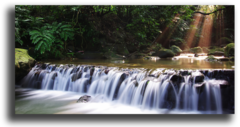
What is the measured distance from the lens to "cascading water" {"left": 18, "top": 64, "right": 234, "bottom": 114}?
369 centimetres

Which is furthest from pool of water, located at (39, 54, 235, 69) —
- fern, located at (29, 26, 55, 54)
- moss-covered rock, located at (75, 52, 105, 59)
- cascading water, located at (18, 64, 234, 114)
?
moss-covered rock, located at (75, 52, 105, 59)

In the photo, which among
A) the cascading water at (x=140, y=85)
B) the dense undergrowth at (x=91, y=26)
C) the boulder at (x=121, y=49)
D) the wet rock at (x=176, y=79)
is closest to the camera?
the cascading water at (x=140, y=85)

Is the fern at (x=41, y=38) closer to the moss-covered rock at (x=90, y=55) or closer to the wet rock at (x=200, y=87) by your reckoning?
the moss-covered rock at (x=90, y=55)

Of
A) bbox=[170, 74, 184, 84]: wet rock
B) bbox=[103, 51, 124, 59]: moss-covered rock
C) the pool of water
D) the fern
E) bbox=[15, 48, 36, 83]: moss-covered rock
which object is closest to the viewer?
bbox=[170, 74, 184, 84]: wet rock

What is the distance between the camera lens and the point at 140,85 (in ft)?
13.8

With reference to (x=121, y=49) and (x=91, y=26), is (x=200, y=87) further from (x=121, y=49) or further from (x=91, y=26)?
(x=91, y=26)

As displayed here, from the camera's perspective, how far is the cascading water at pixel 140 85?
3694 millimetres

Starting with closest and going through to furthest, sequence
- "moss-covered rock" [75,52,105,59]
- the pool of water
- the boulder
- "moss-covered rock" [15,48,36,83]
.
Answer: "moss-covered rock" [15,48,36,83] < the pool of water < "moss-covered rock" [75,52,105,59] < the boulder

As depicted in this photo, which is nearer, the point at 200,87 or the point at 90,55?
the point at 200,87

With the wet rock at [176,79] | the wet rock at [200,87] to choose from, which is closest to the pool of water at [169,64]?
the wet rock at [176,79]

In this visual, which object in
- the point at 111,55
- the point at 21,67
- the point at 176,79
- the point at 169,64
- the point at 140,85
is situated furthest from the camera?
the point at 111,55

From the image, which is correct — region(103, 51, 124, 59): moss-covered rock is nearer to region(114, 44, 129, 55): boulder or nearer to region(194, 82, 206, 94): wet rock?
region(114, 44, 129, 55): boulder

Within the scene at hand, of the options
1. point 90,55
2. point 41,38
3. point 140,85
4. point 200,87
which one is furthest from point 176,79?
point 90,55

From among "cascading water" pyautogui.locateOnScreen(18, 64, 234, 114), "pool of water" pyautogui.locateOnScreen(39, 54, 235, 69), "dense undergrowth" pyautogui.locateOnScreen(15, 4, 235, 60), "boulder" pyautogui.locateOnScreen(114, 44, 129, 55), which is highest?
"dense undergrowth" pyautogui.locateOnScreen(15, 4, 235, 60)
